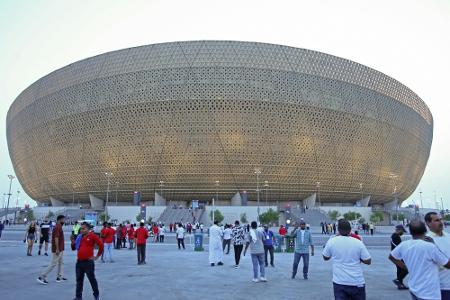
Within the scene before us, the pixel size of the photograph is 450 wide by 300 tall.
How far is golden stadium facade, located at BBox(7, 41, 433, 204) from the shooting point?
52906 millimetres

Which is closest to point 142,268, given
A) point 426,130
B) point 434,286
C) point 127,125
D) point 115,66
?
point 434,286

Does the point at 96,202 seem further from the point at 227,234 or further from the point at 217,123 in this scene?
the point at 227,234

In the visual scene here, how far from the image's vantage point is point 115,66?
56.2 meters

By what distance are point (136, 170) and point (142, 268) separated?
153ft

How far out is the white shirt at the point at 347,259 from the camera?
14.3ft

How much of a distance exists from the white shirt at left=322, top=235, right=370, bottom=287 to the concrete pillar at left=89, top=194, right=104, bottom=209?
206 feet

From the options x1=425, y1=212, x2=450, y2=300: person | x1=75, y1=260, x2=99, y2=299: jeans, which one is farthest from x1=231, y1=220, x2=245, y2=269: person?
x1=425, y1=212, x2=450, y2=300: person

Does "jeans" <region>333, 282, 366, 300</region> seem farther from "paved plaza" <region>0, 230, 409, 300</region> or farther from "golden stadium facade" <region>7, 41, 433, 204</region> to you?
"golden stadium facade" <region>7, 41, 433, 204</region>

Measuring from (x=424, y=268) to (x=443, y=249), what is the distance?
0.50m

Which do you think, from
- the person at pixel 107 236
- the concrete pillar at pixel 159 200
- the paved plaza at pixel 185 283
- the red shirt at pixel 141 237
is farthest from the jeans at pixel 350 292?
the concrete pillar at pixel 159 200

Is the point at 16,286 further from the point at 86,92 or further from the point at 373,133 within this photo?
the point at 373,133

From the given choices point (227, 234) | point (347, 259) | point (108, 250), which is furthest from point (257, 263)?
point (227, 234)

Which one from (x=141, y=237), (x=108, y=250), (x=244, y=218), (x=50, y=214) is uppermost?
(x=50, y=214)

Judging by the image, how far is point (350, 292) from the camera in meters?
4.31
